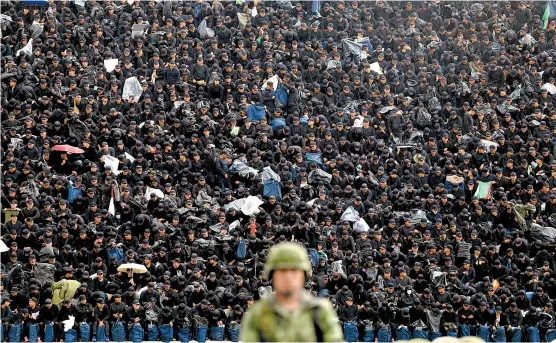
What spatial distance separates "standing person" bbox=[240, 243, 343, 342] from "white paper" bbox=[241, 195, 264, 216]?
66.0 ft

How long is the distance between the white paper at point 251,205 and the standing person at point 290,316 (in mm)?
20132

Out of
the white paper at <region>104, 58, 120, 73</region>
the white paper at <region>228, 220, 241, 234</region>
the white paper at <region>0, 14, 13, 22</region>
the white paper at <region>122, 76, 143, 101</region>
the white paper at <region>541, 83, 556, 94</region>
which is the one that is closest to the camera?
the white paper at <region>228, 220, 241, 234</region>

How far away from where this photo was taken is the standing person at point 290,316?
696 centimetres

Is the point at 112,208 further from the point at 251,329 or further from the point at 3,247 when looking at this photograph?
the point at 251,329

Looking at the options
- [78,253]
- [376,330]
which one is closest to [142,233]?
[78,253]

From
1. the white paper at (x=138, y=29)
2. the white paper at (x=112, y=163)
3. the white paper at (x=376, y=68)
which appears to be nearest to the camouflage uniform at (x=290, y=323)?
the white paper at (x=112, y=163)

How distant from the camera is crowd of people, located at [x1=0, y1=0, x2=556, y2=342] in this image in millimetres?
25234

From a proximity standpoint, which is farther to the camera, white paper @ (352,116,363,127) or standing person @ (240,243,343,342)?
white paper @ (352,116,363,127)

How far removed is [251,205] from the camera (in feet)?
90.0

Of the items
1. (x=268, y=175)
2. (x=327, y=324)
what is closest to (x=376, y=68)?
(x=268, y=175)

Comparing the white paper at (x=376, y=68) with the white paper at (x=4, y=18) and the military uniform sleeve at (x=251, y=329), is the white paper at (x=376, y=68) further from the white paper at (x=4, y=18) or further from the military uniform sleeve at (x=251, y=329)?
the military uniform sleeve at (x=251, y=329)

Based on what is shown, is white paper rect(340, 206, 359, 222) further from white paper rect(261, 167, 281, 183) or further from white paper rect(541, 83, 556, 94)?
white paper rect(541, 83, 556, 94)

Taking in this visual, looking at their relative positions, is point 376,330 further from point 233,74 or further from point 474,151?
point 233,74

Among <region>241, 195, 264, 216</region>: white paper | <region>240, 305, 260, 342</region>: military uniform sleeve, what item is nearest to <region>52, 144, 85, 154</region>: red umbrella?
<region>241, 195, 264, 216</region>: white paper
